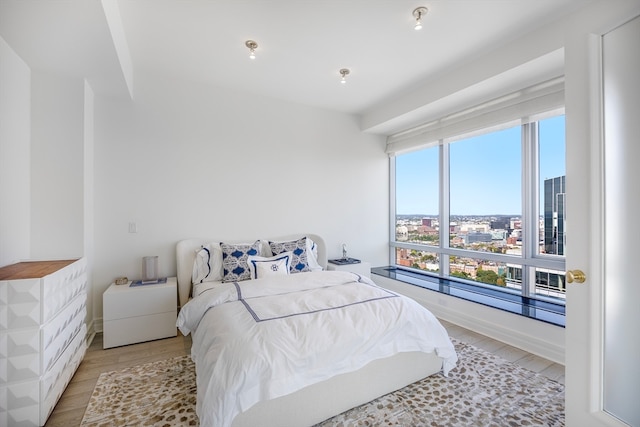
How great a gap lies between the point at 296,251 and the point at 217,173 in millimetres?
1365

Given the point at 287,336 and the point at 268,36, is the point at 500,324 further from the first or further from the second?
the point at 268,36

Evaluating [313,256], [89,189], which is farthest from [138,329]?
[313,256]

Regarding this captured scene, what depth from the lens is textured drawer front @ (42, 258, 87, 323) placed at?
1705 millimetres

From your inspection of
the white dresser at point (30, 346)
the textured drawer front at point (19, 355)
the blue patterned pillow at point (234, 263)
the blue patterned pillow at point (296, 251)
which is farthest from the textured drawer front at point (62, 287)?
the blue patterned pillow at point (296, 251)

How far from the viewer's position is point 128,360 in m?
2.38

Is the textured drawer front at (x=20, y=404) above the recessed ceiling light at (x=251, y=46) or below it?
below

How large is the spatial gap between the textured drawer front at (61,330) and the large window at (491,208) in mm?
3970

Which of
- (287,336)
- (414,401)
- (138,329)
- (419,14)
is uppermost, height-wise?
(419,14)

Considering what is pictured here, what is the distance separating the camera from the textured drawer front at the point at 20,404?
1544 mm

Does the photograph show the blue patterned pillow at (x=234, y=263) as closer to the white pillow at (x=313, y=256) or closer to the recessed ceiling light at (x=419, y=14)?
the white pillow at (x=313, y=256)

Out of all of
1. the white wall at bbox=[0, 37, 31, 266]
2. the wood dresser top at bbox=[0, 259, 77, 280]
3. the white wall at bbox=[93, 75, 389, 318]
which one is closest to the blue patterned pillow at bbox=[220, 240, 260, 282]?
the white wall at bbox=[93, 75, 389, 318]

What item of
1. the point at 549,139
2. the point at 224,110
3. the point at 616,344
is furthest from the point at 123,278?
the point at 549,139

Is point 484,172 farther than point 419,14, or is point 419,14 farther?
point 484,172

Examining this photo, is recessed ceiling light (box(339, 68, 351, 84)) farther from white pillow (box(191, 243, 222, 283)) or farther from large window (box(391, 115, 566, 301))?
white pillow (box(191, 243, 222, 283))
